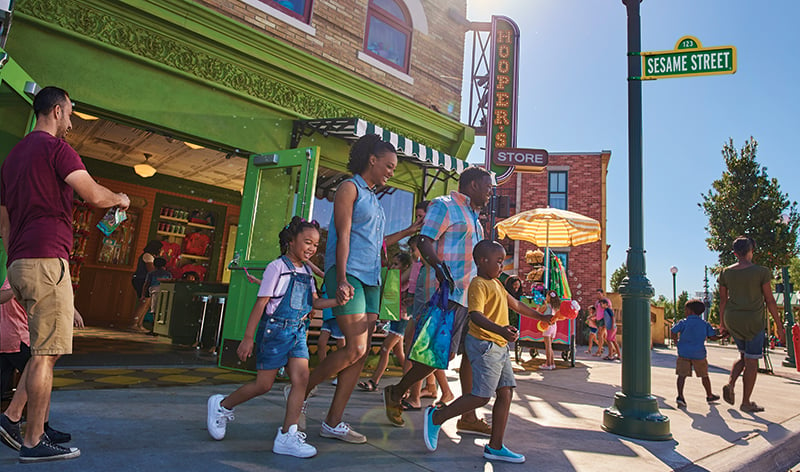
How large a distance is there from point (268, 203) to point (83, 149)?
7.01m

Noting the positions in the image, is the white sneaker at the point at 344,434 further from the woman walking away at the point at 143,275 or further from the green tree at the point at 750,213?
the green tree at the point at 750,213

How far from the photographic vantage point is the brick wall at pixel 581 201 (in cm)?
2131

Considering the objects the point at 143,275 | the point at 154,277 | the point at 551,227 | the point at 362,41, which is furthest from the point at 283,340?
the point at 143,275

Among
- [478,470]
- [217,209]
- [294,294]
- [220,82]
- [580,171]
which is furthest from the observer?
[580,171]

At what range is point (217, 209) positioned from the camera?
43.3 feet

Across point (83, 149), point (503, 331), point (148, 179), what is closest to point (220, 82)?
point (503, 331)

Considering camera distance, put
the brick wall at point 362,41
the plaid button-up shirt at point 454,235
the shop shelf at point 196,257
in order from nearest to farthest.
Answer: the plaid button-up shirt at point 454,235, the brick wall at point 362,41, the shop shelf at point 196,257

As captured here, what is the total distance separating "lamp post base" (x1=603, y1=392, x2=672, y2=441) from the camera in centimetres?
359

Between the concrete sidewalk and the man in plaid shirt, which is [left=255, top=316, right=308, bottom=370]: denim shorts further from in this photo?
the man in plaid shirt

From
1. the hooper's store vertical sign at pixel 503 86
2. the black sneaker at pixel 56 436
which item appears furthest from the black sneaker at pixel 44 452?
the hooper's store vertical sign at pixel 503 86

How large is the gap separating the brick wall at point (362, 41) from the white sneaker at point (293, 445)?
217 inches

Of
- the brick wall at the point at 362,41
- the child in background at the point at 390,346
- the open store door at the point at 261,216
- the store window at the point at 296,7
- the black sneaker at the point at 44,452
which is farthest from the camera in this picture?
the store window at the point at 296,7

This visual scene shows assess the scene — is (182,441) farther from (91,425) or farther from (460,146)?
(460,146)

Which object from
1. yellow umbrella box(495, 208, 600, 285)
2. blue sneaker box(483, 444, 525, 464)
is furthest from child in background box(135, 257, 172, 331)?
blue sneaker box(483, 444, 525, 464)
